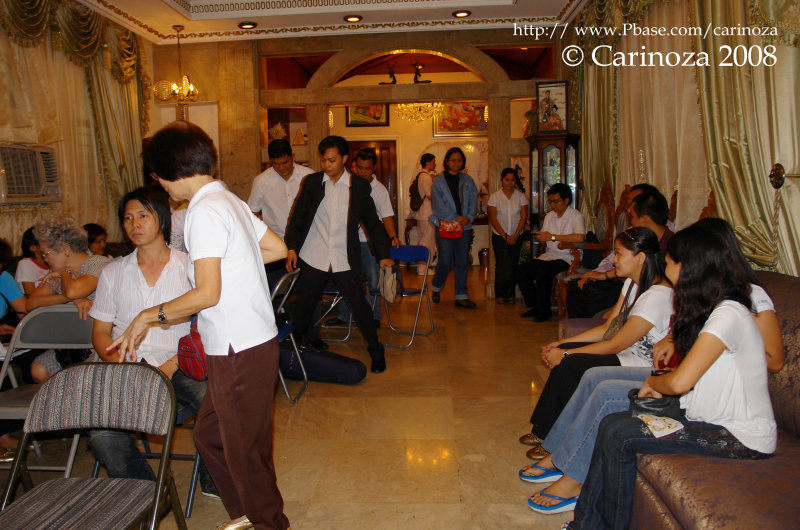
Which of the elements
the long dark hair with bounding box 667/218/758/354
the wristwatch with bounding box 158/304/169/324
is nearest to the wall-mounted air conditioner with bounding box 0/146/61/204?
the wristwatch with bounding box 158/304/169/324

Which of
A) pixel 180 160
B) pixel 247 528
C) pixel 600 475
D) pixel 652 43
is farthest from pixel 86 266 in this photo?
pixel 652 43

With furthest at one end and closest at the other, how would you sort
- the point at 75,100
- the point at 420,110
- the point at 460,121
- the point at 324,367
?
the point at 460,121 → the point at 420,110 → the point at 75,100 → the point at 324,367

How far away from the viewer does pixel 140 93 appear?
6812mm

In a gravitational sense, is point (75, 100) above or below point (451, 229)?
above

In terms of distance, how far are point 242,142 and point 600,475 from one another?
20.7 ft

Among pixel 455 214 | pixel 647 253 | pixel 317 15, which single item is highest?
pixel 317 15

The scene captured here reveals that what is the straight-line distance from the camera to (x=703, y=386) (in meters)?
1.90

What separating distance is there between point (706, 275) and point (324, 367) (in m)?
2.62

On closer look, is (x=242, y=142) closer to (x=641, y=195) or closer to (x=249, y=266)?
(x=641, y=195)

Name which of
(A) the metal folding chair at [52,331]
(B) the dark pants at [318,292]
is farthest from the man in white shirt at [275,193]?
(A) the metal folding chair at [52,331]

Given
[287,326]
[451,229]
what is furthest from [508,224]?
[287,326]

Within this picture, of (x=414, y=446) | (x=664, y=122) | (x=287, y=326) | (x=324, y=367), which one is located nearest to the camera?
(x=414, y=446)

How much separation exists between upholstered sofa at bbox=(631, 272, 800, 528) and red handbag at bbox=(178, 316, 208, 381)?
1637 millimetres

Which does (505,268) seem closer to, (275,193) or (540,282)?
(540,282)
